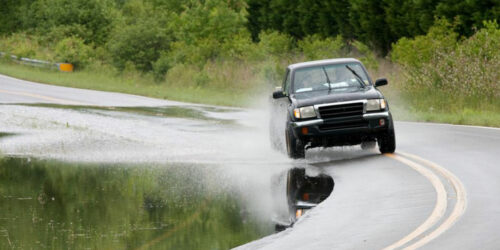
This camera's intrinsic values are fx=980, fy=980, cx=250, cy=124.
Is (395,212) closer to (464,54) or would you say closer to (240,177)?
(240,177)

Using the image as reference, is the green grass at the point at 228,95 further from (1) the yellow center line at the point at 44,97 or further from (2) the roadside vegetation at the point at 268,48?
(1) the yellow center line at the point at 44,97

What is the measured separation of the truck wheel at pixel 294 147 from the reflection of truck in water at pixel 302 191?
0.86 m

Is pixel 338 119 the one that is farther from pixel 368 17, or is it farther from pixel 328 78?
pixel 368 17

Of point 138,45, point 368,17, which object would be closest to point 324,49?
point 368,17

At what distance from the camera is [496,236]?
9.23 meters

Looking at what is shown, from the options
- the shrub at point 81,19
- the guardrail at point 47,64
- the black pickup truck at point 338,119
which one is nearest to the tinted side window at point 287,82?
the black pickup truck at point 338,119

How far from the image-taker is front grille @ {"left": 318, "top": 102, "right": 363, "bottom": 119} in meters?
16.1

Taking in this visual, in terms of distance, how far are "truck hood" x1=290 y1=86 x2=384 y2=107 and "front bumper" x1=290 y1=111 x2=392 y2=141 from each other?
0.35 m

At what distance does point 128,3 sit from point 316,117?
59.6 m

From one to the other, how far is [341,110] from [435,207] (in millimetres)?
5209

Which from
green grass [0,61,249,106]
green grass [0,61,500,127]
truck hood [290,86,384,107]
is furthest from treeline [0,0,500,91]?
truck hood [290,86,384,107]

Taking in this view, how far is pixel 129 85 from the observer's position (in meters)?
41.1

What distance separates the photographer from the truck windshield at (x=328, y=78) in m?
17.4

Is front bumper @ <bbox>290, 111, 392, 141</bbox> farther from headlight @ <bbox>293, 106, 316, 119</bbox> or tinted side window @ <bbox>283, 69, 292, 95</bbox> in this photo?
tinted side window @ <bbox>283, 69, 292, 95</bbox>
